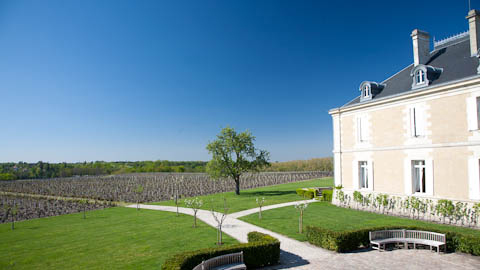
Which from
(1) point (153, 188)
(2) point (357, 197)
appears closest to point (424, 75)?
(2) point (357, 197)

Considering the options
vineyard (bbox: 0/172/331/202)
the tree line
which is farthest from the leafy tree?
the tree line

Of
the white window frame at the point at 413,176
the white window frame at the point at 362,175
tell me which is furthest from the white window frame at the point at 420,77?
the white window frame at the point at 362,175

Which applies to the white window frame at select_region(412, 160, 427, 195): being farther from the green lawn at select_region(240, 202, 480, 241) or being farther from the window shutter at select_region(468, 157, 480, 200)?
the window shutter at select_region(468, 157, 480, 200)

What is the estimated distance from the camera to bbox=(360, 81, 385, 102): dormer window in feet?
64.4

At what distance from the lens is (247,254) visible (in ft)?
32.7

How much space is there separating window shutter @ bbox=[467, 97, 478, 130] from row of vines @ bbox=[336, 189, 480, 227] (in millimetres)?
3671

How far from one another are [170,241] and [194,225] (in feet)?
10.5

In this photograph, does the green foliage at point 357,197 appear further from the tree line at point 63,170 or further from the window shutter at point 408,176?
the tree line at point 63,170

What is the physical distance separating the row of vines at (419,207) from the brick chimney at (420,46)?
357 inches

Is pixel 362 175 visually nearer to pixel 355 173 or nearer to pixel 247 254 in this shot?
pixel 355 173

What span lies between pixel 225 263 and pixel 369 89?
51.0 ft

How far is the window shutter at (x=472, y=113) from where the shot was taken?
13.7 m

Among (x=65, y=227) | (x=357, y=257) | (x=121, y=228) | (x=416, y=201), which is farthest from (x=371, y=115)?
(x=65, y=227)

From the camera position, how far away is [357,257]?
1071cm
